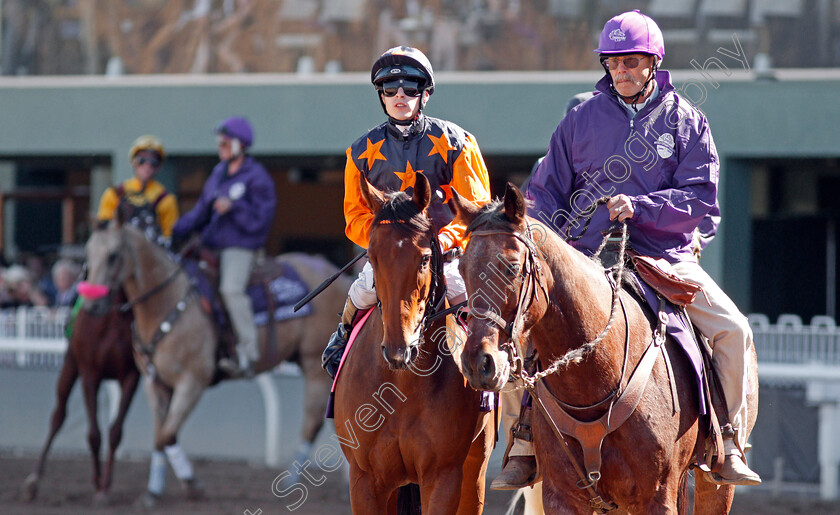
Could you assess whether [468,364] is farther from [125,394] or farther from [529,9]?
[529,9]

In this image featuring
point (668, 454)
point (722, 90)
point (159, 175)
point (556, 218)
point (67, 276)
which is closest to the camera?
point (668, 454)

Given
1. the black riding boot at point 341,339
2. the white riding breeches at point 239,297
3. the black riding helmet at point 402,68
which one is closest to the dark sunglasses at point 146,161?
the white riding breeches at point 239,297

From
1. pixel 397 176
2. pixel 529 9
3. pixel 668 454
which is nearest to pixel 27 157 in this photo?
pixel 529 9

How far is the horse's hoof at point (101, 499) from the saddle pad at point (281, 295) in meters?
1.78

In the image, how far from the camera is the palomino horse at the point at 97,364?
8.34 metres

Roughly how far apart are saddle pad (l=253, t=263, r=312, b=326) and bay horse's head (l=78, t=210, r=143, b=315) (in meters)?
Answer: 1.05

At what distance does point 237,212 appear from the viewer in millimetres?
8508

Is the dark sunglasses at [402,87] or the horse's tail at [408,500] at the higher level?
the dark sunglasses at [402,87]

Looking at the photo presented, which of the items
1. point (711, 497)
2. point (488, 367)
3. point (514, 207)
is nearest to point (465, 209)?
point (514, 207)

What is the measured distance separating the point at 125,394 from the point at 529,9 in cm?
560

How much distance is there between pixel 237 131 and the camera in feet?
27.9

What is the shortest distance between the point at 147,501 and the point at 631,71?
5.53 m

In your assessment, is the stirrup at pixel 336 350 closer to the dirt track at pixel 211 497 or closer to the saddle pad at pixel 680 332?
the saddle pad at pixel 680 332

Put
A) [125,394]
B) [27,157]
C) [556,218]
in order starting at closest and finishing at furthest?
[556,218] < [125,394] < [27,157]
